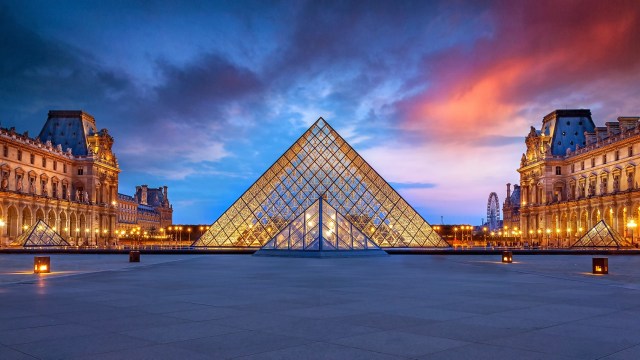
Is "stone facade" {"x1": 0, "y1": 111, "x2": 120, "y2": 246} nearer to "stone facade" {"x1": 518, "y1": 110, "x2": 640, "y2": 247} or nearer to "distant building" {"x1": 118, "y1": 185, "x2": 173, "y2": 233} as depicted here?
"distant building" {"x1": 118, "y1": 185, "x2": 173, "y2": 233}

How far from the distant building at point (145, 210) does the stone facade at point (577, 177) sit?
70.2 metres

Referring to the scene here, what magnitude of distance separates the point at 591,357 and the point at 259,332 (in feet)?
10.3

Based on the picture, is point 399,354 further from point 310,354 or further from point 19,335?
point 19,335

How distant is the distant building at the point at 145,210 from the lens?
111 meters

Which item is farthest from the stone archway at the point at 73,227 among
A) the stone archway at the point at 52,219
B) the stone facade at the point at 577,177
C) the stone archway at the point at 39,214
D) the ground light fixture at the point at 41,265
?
the ground light fixture at the point at 41,265

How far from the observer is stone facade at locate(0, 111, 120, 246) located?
54.8 metres

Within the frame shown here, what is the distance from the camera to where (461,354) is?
16.7 feet

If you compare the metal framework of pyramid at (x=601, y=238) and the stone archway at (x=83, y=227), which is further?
the stone archway at (x=83, y=227)

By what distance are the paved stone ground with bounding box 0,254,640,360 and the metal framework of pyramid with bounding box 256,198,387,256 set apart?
14.8 metres

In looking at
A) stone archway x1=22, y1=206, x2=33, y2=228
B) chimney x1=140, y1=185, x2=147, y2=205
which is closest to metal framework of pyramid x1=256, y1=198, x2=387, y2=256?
A: stone archway x1=22, y1=206, x2=33, y2=228

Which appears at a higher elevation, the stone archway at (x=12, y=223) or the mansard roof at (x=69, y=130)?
the mansard roof at (x=69, y=130)

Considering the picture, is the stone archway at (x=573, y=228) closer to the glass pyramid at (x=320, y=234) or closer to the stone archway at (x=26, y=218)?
the glass pyramid at (x=320, y=234)

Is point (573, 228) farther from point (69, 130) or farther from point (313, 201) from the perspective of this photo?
point (69, 130)

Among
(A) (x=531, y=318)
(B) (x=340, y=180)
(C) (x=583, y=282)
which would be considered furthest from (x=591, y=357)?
(B) (x=340, y=180)
